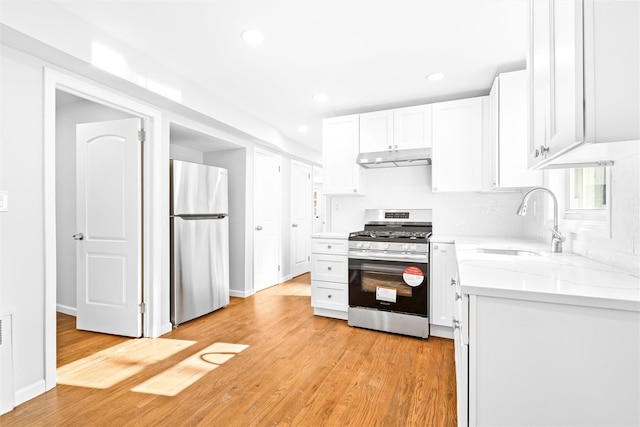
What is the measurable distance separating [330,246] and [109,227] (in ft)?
7.14

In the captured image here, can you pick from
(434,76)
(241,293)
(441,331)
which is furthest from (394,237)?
(241,293)

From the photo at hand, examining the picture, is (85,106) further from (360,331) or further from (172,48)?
(360,331)

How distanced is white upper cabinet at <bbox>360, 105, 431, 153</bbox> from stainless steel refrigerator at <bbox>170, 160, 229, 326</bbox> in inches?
71.1

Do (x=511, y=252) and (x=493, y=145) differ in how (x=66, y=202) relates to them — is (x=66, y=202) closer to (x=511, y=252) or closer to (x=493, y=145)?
(x=511, y=252)

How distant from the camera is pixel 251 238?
447 cm

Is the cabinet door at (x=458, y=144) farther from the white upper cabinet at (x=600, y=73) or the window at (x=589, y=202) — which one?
the white upper cabinet at (x=600, y=73)

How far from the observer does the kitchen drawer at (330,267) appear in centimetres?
345

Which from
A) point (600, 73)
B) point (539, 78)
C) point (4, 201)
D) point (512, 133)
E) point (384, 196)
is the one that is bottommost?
point (4, 201)

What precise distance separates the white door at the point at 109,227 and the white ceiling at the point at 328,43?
0.96 meters

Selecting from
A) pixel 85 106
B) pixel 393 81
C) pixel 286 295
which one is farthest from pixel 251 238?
pixel 393 81

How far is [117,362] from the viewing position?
8.13 feet

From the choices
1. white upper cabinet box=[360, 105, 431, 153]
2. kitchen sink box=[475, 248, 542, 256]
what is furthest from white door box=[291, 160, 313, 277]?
kitchen sink box=[475, 248, 542, 256]

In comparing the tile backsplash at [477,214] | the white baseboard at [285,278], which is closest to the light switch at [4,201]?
the tile backsplash at [477,214]

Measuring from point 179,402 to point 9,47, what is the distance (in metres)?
2.35
